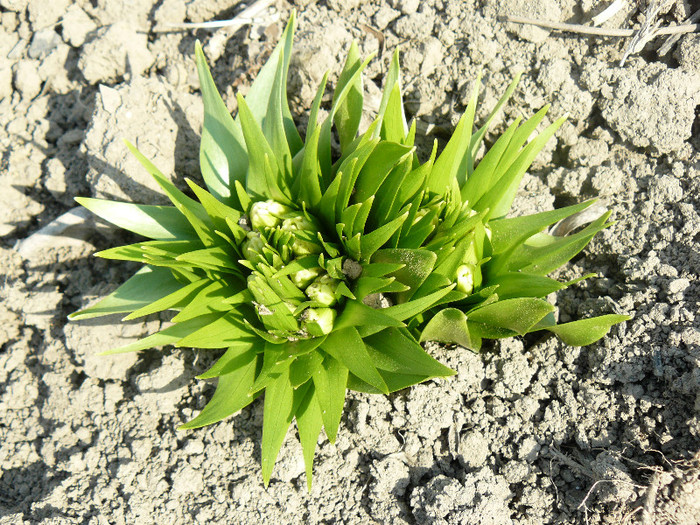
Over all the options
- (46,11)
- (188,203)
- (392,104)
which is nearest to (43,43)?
(46,11)

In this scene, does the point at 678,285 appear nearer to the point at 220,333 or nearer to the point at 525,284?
the point at 525,284

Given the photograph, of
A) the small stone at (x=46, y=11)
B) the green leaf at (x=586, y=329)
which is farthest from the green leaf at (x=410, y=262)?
the small stone at (x=46, y=11)

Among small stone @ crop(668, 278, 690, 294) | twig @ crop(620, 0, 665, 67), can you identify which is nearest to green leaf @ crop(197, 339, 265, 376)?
small stone @ crop(668, 278, 690, 294)

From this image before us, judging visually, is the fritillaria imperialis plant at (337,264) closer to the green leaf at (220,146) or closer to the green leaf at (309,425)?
the green leaf at (309,425)

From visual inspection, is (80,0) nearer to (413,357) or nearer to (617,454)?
(413,357)

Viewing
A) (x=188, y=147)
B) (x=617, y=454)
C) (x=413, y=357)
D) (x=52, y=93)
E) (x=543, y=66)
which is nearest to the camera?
(x=413, y=357)

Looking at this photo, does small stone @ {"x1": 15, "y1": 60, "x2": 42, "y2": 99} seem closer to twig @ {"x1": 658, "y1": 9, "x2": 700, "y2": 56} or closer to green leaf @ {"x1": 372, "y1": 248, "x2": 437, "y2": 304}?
green leaf @ {"x1": 372, "y1": 248, "x2": 437, "y2": 304}

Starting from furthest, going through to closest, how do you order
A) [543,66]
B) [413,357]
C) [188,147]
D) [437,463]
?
[188,147], [543,66], [437,463], [413,357]

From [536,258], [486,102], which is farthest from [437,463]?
[486,102]
